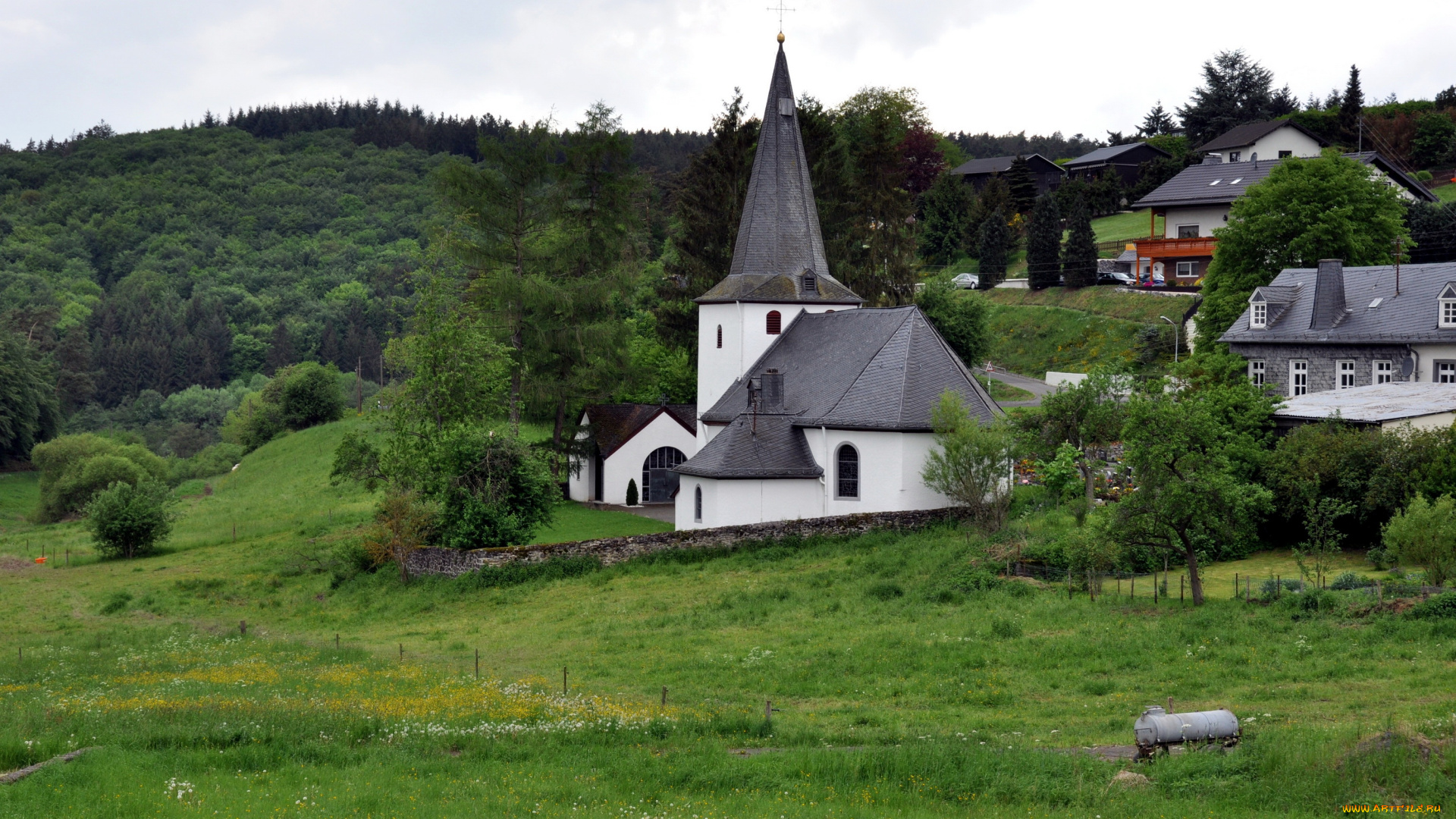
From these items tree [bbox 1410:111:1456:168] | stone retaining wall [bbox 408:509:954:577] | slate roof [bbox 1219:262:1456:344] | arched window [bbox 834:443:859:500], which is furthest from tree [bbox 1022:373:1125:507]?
tree [bbox 1410:111:1456:168]

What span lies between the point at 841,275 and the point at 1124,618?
126ft

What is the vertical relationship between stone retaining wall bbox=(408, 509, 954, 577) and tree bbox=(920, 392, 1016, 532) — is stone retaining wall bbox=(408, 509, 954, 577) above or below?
below

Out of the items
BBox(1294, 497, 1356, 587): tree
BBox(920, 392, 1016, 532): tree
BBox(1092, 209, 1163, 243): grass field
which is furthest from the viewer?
BBox(1092, 209, 1163, 243): grass field

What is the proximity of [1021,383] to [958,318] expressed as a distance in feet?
15.9

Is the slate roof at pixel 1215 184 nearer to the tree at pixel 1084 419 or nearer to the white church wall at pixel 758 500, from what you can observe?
the tree at pixel 1084 419

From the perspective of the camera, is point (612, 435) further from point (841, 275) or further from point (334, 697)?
point (334, 697)

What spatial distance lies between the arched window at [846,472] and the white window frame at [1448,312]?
704 inches

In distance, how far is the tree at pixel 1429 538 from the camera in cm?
2161

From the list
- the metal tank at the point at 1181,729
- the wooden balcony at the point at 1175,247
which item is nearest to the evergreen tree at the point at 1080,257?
the wooden balcony at the point at 1175,247

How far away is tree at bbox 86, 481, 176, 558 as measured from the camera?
41031 millimetres

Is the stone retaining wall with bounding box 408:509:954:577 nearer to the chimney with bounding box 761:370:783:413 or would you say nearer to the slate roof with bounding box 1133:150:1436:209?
the chimney with bounding box 761:370:783:413

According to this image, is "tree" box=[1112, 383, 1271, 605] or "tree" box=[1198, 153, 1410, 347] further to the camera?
"tree" box=[1198, 153, 1410, 347]

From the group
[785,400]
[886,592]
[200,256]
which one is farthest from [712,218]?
[200,256]

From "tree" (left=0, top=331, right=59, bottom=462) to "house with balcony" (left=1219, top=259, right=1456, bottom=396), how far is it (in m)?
78.6
